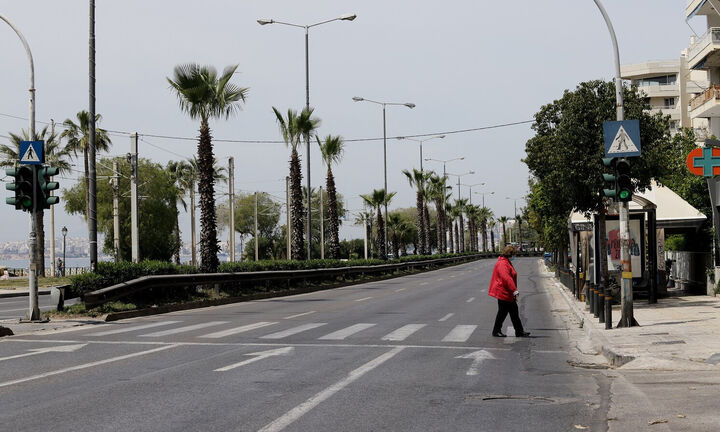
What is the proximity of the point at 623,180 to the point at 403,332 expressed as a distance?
543cm

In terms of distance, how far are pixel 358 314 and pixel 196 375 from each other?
36.4 feet

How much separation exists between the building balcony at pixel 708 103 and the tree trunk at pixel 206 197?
79.8ft

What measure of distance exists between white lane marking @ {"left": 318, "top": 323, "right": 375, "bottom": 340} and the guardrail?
290 inches

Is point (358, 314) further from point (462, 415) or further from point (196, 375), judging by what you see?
point (462, 415)

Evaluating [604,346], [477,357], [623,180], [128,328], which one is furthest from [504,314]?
[128,328]

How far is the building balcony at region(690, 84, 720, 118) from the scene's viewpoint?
3778 centimetres

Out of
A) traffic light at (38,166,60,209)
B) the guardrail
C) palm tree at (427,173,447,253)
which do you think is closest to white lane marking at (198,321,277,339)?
the guardrail

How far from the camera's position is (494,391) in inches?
353

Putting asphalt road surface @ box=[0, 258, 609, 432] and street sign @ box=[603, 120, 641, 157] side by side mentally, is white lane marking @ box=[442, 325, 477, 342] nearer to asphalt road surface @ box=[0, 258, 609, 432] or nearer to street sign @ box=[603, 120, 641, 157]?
asphalt road surface @ box=[0, 258, 609, 432]

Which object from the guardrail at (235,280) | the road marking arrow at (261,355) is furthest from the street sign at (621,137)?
the guardrail at (235,280)

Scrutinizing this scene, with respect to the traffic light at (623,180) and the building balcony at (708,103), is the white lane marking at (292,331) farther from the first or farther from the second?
the building balcony at (708,103)

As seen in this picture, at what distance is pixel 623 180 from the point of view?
52.3 feet

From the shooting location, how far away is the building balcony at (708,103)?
1487 inches

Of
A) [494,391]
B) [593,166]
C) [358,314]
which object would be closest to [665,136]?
[593,166]
